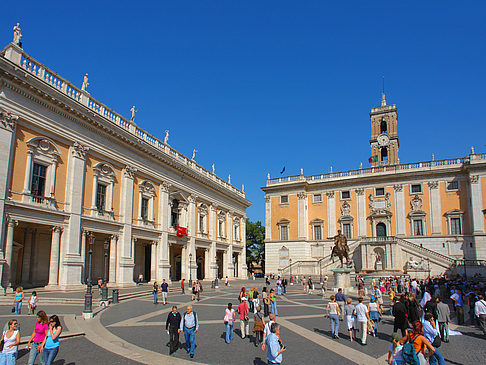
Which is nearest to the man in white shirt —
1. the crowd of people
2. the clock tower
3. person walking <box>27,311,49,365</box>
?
the crowd of people

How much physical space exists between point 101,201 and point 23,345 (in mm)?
18437

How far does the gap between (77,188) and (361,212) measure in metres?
38.4

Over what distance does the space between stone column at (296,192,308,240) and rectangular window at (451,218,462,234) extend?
61.9 ft

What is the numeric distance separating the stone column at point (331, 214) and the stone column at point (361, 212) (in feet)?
10.7

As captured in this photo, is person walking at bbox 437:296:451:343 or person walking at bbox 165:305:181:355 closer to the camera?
person walking at bbox 165:305:181:355

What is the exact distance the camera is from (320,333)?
13.0 metres

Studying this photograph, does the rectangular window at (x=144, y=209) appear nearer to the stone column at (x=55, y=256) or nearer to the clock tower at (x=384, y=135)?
the stone column at (x=55, y=256)

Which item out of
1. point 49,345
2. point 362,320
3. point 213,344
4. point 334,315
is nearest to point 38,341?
point 49,345

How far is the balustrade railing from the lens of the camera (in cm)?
2269

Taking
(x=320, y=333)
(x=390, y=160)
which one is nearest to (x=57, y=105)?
(x=320, y=333)

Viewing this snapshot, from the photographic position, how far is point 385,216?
49.6 meters

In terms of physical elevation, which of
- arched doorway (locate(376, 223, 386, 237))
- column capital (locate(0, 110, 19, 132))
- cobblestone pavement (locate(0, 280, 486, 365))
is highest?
column capital (locate(0, 110, 19, 132))

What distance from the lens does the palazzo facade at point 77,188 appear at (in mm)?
21250

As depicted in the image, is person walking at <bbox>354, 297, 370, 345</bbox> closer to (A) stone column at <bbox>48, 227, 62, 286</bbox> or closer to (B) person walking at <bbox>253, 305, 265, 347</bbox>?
(B) person walking at <bbox>253, 305, 265, 347</bbox>
